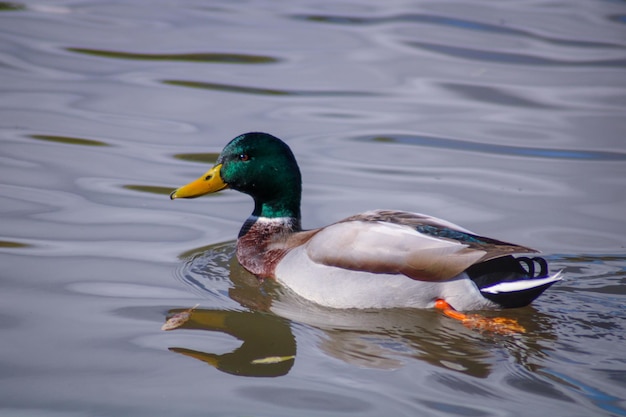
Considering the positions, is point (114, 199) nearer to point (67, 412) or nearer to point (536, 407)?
point (67, 412)

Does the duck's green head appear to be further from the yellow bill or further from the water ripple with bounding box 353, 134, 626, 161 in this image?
the water ripple with bounding box 353, 134, 626, 161

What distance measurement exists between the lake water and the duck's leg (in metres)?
0.09

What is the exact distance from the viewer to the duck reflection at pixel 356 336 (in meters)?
5.16

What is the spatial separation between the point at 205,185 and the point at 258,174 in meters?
0.40

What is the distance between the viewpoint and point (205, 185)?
6.95 m

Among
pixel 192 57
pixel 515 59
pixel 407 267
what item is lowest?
pixel 407 267

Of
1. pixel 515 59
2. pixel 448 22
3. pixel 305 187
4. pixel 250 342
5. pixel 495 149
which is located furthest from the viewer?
pixel 448 22

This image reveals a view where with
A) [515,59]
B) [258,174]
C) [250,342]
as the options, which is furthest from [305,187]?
[515,59]

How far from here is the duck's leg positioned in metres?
5.66

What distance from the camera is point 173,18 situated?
520 inches

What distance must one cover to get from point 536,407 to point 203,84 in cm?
726

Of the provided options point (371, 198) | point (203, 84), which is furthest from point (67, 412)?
point (203, 84)

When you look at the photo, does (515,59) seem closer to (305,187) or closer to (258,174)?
(305,187)

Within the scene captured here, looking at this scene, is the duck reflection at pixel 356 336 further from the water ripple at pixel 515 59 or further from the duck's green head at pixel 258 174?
the water ripple at pixel 515 59
